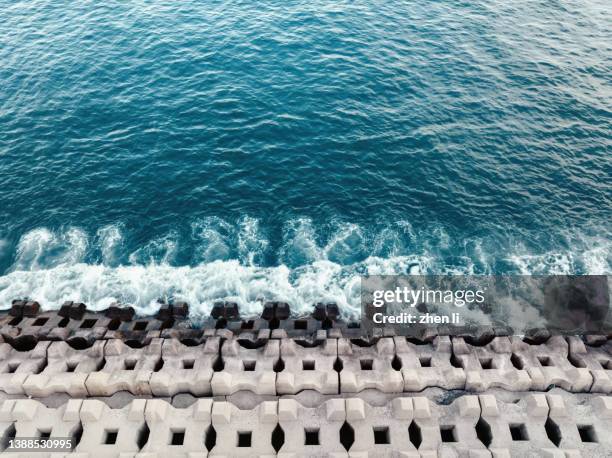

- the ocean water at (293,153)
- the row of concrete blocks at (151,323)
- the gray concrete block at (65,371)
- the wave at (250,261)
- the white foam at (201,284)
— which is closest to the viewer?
the gray concrete block at (65,371)

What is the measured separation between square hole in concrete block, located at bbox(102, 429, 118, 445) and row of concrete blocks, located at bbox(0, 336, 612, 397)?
7.19 ft

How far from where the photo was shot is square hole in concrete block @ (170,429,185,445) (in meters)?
20.7

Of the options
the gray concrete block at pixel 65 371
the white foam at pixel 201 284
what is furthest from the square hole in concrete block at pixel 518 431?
the gray concrete block at pixel 65 371

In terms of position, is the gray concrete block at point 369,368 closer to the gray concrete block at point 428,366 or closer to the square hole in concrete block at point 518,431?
the gray concrete block at point 428,366

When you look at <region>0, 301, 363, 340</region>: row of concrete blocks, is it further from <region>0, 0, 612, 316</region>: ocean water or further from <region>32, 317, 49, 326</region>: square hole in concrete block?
<region>0, 0, 612, 316</region>: ocean water

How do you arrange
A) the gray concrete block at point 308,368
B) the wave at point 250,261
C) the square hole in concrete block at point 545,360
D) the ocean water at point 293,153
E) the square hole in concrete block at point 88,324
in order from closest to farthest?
the gray concrete block at point 308,368
the square hole in concrete block at point 545,360
the square hole in concrete block at point 88,324
the wave at point 250,261
the ocean water at point 293,153

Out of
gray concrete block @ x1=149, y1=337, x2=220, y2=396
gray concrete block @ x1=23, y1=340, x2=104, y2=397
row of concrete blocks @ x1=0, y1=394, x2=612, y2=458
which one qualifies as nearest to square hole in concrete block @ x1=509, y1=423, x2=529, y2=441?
row of concrete blocks @ x1=0, y1=394, x2=612, y2=458

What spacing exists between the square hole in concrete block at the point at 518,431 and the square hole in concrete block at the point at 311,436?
29.2ft

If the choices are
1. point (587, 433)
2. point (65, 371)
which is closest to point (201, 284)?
point (65, 371)

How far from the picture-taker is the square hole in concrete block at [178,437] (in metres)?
20.7

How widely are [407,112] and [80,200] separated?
34157 mm

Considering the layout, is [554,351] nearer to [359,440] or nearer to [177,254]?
[359,440]

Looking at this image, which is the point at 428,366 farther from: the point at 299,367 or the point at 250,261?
the point at 250,261

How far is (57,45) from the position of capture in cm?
6188
